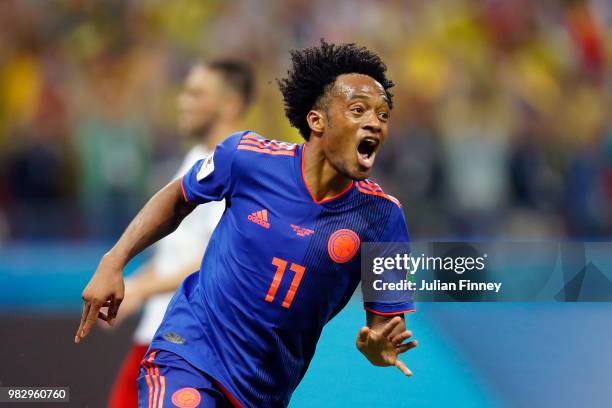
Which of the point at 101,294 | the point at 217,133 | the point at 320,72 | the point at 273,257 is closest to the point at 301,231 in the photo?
the point at 273,257

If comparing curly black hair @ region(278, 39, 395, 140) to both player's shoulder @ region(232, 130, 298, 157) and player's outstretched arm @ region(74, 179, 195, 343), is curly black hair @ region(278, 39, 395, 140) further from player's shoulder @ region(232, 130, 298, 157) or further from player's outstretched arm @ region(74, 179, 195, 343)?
player's outstretched arm @ region(74, 179, 195, 343)

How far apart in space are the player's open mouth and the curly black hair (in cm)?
22

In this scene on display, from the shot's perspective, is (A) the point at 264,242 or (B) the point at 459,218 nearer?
(A) the point at 264,242

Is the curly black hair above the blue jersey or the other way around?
above

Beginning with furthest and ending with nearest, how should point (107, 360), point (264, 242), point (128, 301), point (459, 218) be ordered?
1. point (459, 218)
2. point (107, 360)
3. point (128, 301)
4. point (264, 242)

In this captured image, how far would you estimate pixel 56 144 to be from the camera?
27.0 ft

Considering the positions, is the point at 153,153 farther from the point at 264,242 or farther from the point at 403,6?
the point at 264,242

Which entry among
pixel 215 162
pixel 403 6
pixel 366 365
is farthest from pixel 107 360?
pixel 403 6

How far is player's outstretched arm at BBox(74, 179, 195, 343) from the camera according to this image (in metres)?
→ 3.32

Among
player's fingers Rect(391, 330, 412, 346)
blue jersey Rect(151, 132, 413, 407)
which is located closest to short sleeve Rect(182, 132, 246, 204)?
blue jersey Rect(151, 132, 413, 407)

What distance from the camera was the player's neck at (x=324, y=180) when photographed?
3459 millimetres

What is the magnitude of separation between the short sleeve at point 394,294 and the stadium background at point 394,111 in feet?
12.1

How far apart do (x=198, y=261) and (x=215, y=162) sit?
1.51 m

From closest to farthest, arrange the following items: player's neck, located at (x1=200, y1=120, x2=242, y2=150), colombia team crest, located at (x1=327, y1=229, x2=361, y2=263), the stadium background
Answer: colombia team crest, located at (x1=327, y1=229, x2=361, y2=263) < player's neck, located at (x1=200, y1=120, x2=242, y2=150) < the stadium background
